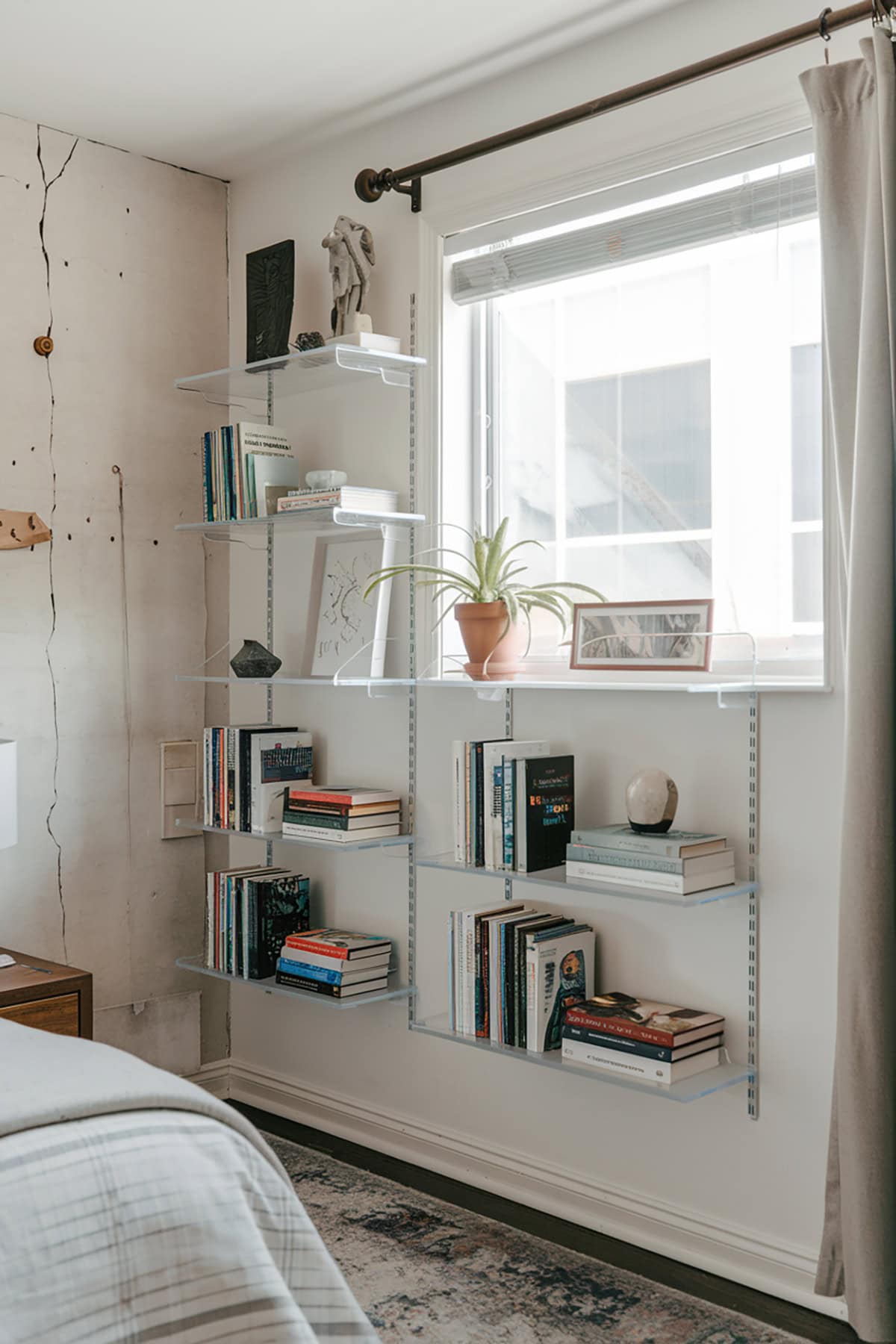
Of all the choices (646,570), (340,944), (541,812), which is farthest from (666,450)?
(340,944)

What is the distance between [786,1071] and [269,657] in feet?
5.20

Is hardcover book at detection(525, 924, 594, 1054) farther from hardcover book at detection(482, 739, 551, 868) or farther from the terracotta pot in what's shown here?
the terracotta pot

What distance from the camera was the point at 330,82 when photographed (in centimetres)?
284

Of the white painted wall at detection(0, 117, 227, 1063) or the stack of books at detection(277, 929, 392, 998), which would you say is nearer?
the stack of books at detection(277, 929, 392, 998)

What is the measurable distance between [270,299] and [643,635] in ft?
4.73

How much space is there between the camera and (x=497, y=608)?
2.63 m

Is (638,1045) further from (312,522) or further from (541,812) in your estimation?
(312,522)

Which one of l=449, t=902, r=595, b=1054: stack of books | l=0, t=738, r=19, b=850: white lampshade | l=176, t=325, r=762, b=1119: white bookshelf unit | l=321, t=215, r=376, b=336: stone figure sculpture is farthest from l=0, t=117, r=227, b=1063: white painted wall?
l=449, t=902, r=595, b=1054: stack of books

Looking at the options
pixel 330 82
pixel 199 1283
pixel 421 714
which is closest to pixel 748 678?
pixel 421 714

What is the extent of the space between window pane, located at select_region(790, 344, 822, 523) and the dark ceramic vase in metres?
1.37

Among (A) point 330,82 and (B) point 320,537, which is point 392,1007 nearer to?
(B) point 320,537

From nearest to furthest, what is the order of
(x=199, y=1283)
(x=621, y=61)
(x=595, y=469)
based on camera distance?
1. (x=199, y=1283)
2. (x=621, y=61)
3. (x=595, y=469)

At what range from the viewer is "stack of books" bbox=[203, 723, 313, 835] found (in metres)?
3.08

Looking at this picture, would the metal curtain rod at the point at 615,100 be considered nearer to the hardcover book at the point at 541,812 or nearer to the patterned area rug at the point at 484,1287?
the hardcover book at the point at 541,812
